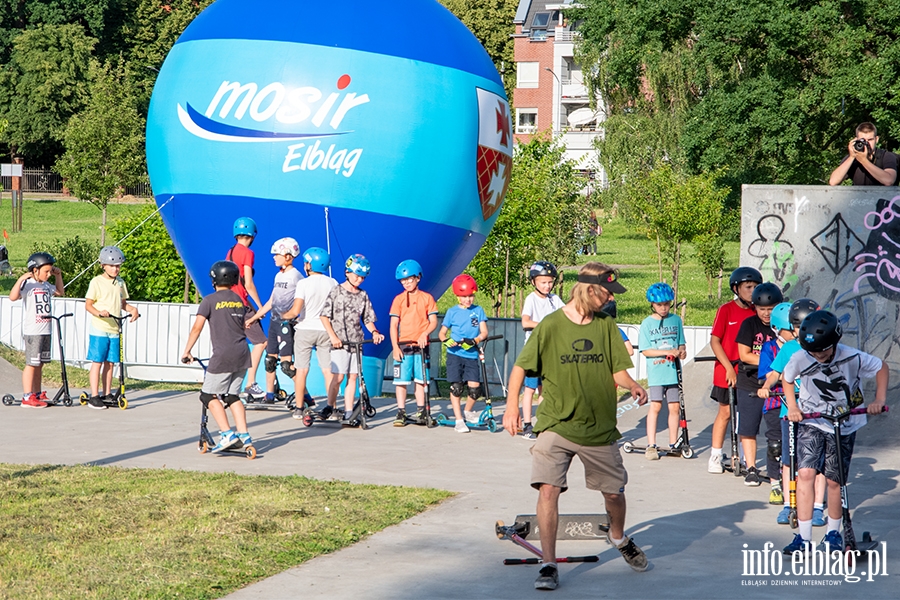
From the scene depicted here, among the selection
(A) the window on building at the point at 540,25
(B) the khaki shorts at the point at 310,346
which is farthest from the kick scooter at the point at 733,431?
(A) the window on building at the point at 540,25

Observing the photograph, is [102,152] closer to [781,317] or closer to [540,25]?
[781,317]

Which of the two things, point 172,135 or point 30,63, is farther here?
point 30,63

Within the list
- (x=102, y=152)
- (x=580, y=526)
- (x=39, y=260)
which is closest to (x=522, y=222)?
(x=39, y=260)

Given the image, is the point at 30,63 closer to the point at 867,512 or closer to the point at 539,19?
the point at 539,19

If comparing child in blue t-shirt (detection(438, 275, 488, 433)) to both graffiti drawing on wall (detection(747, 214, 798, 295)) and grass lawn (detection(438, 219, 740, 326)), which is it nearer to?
graffiti drawing on wall (detection(747, 214, 798, 295))

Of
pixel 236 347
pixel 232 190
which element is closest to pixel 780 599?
pixel 236 347

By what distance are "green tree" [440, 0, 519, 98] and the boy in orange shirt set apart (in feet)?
205

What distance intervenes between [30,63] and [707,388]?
57.8 metres

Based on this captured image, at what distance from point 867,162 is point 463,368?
4.80 m

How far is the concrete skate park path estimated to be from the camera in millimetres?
6570

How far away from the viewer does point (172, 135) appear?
14.8 m

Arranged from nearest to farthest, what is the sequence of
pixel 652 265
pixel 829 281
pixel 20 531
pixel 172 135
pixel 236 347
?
pixel 20 531 → pixel 236 347 → pixel 829 281 → pixel 172 135 → pixel 652 265

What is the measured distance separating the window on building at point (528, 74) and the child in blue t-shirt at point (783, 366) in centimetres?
6500

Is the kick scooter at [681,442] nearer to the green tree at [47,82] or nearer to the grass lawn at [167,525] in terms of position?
the grass lawn at [167,525]
